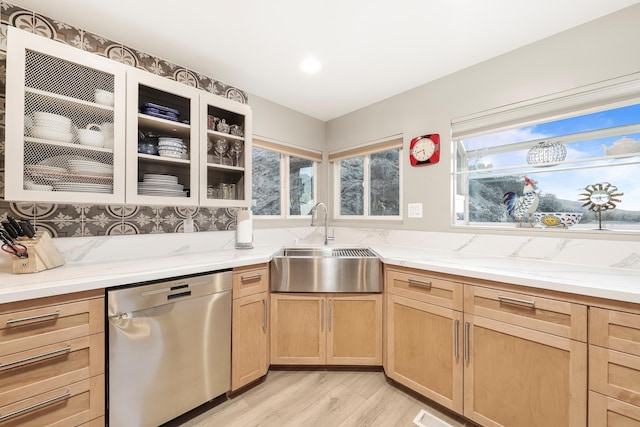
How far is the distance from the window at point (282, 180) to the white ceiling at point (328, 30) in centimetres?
74

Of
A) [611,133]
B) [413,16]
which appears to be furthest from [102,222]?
[611,133]

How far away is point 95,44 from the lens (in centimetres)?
164

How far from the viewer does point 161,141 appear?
5.61 feet

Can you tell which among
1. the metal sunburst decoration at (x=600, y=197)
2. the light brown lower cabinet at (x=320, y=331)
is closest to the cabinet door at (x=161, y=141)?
the light brown lower cabinet at (x=320, y=331)

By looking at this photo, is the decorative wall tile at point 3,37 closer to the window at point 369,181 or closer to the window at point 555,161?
the window at point 369,181

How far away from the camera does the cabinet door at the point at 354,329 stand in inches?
74.9

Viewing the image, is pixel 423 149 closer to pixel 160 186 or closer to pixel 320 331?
pixel 320 331

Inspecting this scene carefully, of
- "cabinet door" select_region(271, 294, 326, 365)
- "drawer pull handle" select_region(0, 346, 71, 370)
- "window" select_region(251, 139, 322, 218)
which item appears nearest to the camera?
"drawer pull handle" select_region(0, 346, 71, 370)

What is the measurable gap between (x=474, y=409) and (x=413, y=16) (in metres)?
2.22

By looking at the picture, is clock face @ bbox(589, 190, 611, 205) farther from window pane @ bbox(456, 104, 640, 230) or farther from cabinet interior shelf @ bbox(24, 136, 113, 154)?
cabinet interior shelf @ bbox(24, 136, 113, 154)

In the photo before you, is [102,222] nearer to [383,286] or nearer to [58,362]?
[58,362]

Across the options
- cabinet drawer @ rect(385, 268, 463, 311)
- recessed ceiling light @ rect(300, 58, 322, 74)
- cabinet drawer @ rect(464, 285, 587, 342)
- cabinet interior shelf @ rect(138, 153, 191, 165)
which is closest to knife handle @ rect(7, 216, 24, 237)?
cabinet interior shelf @ rect(138, 153, 191, 165)

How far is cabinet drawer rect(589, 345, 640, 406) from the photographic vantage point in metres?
0.99

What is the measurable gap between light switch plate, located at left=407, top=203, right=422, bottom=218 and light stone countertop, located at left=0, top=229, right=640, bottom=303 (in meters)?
0.23
